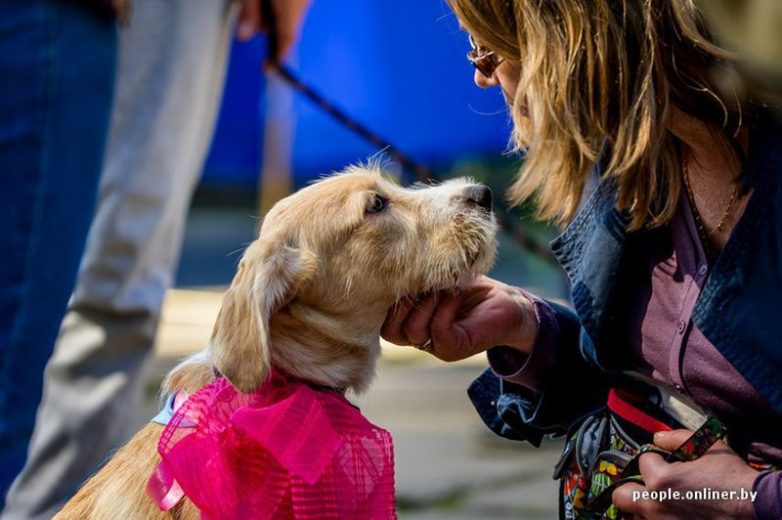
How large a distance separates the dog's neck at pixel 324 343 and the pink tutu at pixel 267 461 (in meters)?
0.12

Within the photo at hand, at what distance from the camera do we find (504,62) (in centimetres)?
252

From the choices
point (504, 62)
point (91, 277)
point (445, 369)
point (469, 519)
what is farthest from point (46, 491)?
point (445, 369)

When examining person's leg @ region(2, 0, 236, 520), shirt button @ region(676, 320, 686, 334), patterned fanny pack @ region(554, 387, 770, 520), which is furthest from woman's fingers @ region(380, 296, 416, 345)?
person's leg @ region(2, 0, 236, 520)

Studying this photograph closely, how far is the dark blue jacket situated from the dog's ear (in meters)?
0.62

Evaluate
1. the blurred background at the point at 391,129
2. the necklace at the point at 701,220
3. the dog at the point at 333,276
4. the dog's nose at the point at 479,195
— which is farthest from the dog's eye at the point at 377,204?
the blurred background at the point at 391,129

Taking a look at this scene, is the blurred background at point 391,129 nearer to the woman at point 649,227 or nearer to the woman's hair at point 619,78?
the woman at point 649,227

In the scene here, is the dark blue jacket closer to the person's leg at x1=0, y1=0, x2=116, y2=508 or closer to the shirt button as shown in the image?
the shirt button

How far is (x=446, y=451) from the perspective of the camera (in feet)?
15.0

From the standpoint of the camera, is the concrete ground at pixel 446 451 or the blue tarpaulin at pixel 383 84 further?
the blue tarpaulin at pixel 383 84

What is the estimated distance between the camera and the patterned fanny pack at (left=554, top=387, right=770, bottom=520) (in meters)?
2.43

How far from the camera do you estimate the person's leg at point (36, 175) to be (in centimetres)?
228

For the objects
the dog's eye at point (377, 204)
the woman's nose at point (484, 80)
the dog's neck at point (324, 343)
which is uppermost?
the woman's nose at point (484, 80)

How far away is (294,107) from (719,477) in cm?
447

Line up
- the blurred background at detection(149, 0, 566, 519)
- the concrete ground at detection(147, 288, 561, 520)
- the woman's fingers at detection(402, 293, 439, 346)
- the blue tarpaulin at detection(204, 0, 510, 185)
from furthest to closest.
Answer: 1. the blue tarpaulin at detection(204, 0, 510, 185)
2. the blurred background at detection(149, 0, 566, 519)
3. the concrete ground at detection(147, 288, 561, 520)
4. the woman's fingers at detection(402, 293, 439, 346)
